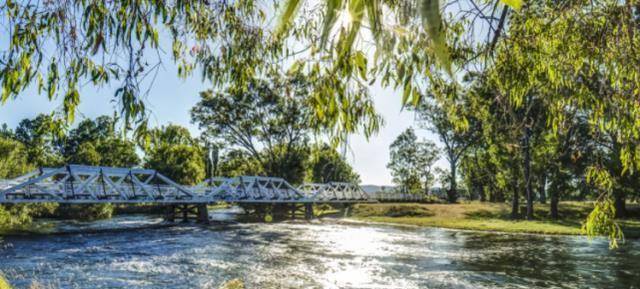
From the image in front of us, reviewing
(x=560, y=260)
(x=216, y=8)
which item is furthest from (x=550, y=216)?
(x=216, y=8)

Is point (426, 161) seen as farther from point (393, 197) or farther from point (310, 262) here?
point (310, 262)

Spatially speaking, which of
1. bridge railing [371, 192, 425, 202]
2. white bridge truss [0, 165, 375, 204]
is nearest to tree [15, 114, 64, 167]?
white bridge truss [0, 165, 375, 204]

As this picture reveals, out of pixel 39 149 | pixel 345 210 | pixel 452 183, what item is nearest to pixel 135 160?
pixel 39 149

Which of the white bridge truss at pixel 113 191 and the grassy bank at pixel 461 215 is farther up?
the white bridge truss at pixel 113 191

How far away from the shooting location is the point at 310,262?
11617mm

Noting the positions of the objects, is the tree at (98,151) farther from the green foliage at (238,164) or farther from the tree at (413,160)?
the tree at (413,160)

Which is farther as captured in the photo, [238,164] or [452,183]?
[452,183]

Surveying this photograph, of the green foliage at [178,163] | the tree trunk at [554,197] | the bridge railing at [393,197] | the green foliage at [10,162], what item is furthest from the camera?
the bridge railing at [393,197]

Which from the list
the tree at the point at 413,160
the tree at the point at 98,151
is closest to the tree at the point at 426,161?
the tree at the point at 413,160

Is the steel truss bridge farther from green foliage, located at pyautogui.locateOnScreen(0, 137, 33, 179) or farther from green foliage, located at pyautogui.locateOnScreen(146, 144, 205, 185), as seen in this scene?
green foliage, located at pyautogui.locateOnScreen(146, 144, 205, 185)

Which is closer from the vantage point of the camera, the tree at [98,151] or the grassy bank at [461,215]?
the grassy bank at [461,215]

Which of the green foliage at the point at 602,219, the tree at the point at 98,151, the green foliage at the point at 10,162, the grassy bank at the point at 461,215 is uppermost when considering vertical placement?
the tree at the point at 98,151

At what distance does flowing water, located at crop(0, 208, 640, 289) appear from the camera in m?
8.89

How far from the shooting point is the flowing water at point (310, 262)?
350 inches
